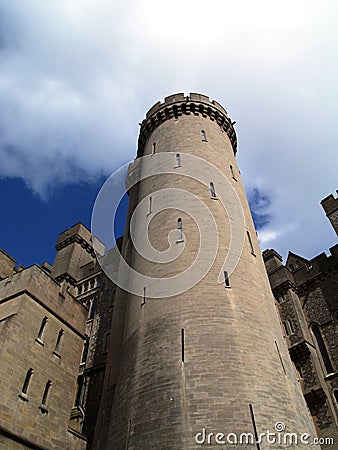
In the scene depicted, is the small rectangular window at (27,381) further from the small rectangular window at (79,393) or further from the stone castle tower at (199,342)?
the small rectangular window at (79,393)

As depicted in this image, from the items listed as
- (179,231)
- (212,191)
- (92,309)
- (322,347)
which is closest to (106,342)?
(92,309)

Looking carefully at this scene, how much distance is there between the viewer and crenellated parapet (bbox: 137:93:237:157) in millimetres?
23219

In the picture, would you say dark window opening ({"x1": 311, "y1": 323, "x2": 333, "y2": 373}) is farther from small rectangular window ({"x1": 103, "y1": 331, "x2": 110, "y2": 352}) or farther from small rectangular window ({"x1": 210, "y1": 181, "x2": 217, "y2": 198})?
small rectangular window ({"x1": 103, "y1": 331, "x2": 110, "y2": 352})

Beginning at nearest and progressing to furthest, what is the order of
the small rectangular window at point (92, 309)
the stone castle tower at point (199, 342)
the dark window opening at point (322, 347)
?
the stone castle tower at point (199, 342)
the dark window opening at point (322, 347)
the small rectangular window at point (92, 309)

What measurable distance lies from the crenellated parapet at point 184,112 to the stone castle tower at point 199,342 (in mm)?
4021

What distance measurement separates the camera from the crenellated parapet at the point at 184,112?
76.2 feet

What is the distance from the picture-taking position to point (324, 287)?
21953 millimetres

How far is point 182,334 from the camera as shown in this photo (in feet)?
41.4

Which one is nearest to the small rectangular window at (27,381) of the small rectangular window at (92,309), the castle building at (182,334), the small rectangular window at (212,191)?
the castle building at (182,334)

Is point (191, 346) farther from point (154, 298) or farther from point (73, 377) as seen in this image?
point (73, 377)

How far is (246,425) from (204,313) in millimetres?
3768

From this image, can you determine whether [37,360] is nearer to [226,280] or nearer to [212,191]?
[226,280]

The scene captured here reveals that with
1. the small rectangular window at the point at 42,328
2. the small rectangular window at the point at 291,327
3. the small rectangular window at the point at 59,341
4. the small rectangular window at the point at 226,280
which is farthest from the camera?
the small rectangular window at the point at 291,327

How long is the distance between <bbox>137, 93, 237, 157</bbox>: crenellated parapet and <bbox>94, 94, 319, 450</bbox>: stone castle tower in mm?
4021
